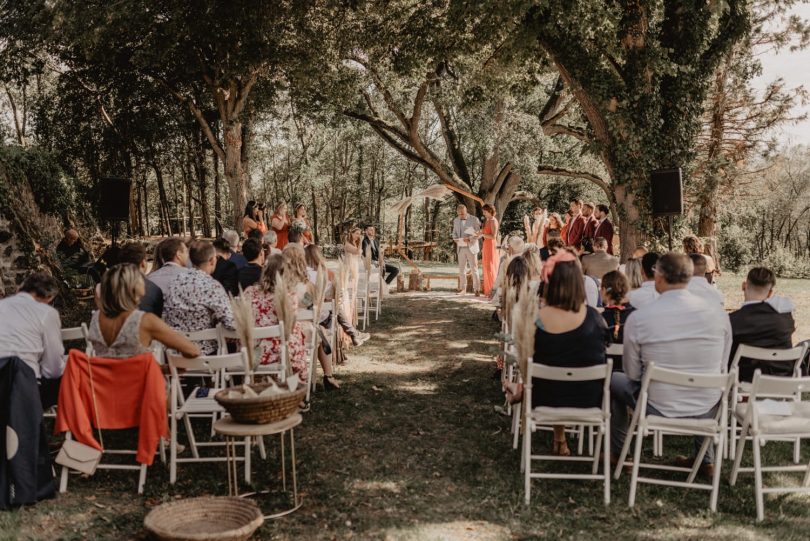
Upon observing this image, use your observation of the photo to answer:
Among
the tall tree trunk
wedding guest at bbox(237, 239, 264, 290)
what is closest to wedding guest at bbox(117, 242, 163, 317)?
wedding guest at bbox(237, 239, 264, 290)

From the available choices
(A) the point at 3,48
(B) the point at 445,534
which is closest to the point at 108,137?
(A) the point at 3,48

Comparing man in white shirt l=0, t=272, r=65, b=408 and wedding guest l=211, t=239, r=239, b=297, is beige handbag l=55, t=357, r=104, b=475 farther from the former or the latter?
wedding guest l=211, t=239, r=239, b=297

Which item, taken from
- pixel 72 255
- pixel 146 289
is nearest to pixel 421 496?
pixel 146 289

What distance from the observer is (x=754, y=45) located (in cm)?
1523

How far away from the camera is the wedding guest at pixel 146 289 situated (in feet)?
17.1

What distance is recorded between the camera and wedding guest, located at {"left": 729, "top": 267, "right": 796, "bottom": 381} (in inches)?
190

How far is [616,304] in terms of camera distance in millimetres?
5352

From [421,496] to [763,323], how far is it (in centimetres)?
288

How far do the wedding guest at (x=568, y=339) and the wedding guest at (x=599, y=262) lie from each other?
3.22 m

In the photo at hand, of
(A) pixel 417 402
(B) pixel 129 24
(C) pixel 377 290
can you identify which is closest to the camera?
(A) pixel 417 402

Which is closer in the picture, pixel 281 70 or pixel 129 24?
pixel 129 24

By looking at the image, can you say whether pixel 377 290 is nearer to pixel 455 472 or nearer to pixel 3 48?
pixel 455 472

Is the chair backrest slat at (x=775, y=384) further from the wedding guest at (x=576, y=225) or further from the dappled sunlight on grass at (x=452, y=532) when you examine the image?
the wedding guest at (x=576, y=225)

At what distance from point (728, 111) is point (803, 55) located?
1948 millimetres
